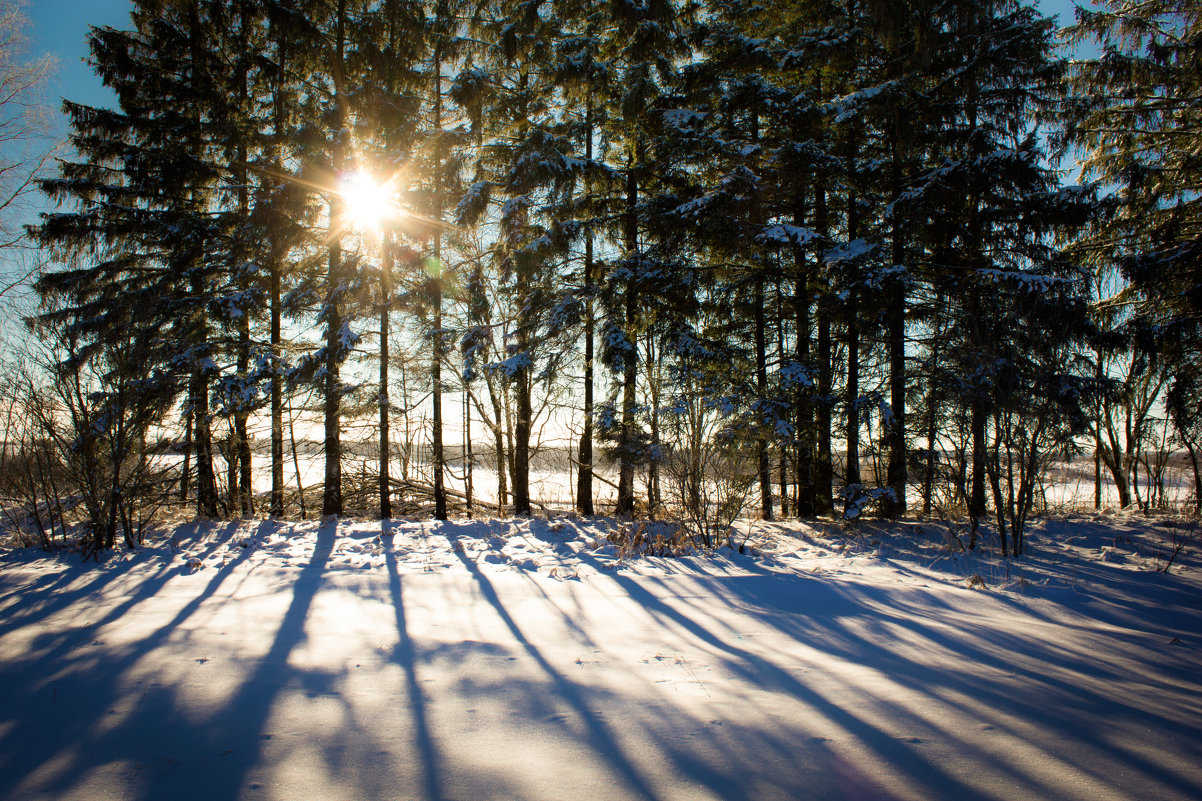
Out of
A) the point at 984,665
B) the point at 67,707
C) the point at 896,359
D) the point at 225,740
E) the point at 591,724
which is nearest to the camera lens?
the point at 225,740

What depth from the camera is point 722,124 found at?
11.0 metres

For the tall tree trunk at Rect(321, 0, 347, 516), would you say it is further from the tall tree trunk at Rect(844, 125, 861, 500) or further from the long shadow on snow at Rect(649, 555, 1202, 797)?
the tall tree trunk at Rect(844, 125, 861, 500)

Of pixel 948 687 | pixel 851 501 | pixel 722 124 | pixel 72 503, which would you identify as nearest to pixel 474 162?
pixel 722 124

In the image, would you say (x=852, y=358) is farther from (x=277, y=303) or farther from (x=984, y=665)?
(x=277, y=303)

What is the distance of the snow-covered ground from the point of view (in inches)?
76.3

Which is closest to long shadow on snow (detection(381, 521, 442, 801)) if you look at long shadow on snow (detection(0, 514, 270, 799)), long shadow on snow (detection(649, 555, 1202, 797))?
long shadow on snow (detection(0, 514, 270, 799))

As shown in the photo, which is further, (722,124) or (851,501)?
(722,124)

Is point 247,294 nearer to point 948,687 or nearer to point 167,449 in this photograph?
point 167,449

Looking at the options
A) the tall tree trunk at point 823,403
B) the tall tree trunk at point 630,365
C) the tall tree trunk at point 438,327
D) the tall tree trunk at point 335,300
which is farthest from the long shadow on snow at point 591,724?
the tall tree trunk at point 823,403

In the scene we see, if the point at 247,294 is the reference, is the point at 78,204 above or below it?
above

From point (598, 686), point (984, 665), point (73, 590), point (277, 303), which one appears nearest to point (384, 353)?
point (277, 303)

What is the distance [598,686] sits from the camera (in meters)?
2.74

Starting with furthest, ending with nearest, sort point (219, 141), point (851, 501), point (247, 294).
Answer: point (219, 141) → point (247, 294) → point (851, 501)

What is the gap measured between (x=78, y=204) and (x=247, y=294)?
4.25 meters
